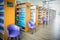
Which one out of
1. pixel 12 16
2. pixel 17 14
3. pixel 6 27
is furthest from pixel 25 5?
pixel 6 27

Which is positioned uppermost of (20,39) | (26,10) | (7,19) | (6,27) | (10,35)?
(26,10)

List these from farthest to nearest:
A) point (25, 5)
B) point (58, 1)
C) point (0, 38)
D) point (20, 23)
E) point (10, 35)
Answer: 1. point (20, 23)
2. point (25, 5)
3. point (0, 38)
4. point (10, 35)
5. point (58, 1)

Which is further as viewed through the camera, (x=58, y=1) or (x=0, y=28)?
(x=0, y=28)

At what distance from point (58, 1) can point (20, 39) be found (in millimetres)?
3801

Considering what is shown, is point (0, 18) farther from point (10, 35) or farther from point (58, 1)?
point (58, 1)

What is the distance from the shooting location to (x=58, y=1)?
2.14 metres

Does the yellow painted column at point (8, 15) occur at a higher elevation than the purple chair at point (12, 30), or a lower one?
higher

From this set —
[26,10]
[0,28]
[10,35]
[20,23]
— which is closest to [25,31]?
[20,23]

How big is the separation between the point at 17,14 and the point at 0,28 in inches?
121

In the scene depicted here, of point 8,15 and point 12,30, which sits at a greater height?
point 8,15

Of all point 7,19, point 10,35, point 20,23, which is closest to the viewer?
point 10,35

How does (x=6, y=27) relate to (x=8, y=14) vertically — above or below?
below

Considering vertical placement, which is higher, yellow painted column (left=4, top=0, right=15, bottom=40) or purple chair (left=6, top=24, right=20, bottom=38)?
yellow painted column (left=4, top=0, right=15, bottom=40)

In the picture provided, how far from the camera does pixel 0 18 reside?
5289 mm
